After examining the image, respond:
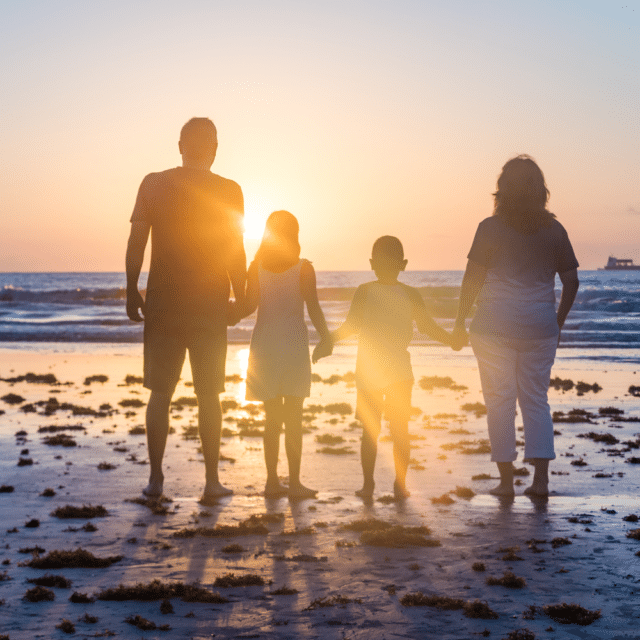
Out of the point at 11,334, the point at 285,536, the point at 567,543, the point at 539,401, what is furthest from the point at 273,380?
the point at 11,334

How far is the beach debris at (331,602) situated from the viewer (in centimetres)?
287

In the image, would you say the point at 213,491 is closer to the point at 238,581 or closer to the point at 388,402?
the point at 388,402

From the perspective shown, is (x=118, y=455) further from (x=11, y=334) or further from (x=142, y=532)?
(x=11, y=334)

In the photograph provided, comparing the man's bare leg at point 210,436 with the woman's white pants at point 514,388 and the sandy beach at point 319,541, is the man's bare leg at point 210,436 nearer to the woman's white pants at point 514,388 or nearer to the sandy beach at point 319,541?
the sandy beach at point 319,541

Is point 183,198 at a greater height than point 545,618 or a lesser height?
greater

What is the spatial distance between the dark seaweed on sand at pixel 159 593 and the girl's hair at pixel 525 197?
334cm

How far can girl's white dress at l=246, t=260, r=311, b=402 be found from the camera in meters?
5.12

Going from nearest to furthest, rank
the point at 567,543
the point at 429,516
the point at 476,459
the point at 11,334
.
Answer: the point at 567,543 → the point at 429,516 → the point at 476,459 → the point at 11,334

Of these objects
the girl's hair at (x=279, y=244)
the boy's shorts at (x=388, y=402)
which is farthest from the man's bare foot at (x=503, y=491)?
the girl's hair at (x=279, y=244)

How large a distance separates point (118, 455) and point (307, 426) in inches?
92.7

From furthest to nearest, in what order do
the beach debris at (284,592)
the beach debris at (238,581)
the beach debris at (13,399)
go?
the beach debris at (13,399), the beach debris at (238,581), the beach debris at (284,592)

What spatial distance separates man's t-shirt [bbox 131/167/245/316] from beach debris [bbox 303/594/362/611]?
2368mm

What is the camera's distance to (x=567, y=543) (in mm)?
3746

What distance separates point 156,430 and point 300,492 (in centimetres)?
113
